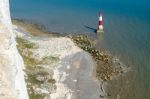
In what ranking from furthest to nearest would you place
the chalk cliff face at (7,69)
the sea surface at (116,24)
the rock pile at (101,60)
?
the rock pile at (101,60)
the sea surface at (116,24)
the chalk cliff face at (7,69)

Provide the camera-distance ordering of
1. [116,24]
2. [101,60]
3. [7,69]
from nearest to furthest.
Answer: [7,69]
[101,60]
[116,24]

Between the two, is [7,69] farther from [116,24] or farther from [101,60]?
[116,24]

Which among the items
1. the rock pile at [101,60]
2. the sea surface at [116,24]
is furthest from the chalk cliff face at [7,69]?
the rock pile at [101,60]

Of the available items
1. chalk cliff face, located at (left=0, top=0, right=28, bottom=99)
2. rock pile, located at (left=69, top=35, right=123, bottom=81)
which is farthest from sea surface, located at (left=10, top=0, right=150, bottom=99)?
chalk cliff face, located at (left=0, top=0, right=28, bottom=99)

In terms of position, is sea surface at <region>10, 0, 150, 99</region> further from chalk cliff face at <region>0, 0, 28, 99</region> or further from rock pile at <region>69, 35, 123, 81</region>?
chalk cliff face at <region>0, 0, 28, 99</region>

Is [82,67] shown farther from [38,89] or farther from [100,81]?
[38,89]

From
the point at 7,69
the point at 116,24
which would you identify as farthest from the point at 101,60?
the point at 7,69

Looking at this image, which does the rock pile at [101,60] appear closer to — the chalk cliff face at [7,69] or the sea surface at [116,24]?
the sea surface at [116,24]

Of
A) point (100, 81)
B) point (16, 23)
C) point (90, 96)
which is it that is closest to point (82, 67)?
point (100, 81)
